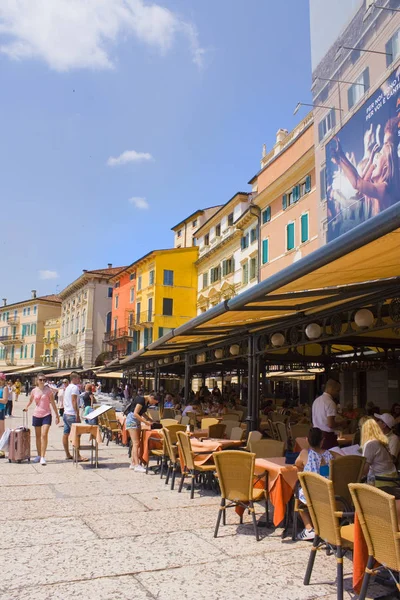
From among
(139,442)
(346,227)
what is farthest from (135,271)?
(139,442)

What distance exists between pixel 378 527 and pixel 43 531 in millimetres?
3460

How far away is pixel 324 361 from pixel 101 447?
24.2ft

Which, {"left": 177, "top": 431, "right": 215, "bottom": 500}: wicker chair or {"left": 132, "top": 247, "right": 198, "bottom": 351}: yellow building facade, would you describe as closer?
{"left": 177, "top": 431, "right": 215, "bottom": 500}: wicker chair

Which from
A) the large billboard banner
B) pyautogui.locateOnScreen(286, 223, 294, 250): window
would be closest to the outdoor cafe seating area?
the large billboard banner

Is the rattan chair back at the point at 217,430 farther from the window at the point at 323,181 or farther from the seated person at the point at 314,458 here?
the window at the point at 323,181

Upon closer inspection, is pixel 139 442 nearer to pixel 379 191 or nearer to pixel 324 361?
pixel 324 361

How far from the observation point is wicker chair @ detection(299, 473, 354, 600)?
377 cm

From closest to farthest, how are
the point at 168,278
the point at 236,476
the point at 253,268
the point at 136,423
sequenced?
1. the point at 236,476
2. the point at 136,423
3. the point at 253,268
4. the point at 168,278

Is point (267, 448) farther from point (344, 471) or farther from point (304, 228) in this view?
point (304, 228)

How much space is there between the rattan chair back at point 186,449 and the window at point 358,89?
18.0 meters

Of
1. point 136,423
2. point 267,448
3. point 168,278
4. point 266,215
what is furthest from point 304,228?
point 168,278

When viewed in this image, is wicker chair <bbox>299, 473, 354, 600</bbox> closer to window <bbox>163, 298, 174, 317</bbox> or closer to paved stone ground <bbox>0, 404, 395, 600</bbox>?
paved stone ground <bbox>0, 404, 395, 600</bbox>

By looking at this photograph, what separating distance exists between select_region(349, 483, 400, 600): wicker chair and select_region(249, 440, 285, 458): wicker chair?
3.02 metres

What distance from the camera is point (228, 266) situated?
124 feet
